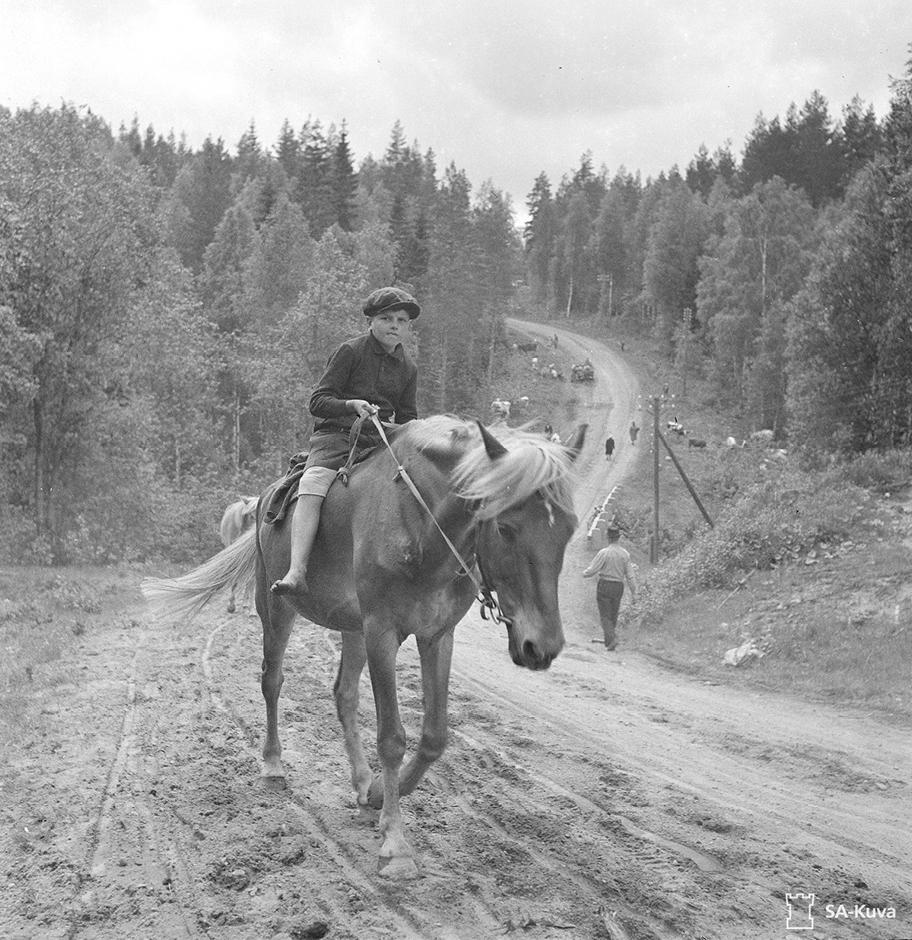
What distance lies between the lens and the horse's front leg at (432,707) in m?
5.38

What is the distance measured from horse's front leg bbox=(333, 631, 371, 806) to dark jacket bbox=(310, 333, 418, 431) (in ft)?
5.18

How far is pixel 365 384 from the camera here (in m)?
6.47

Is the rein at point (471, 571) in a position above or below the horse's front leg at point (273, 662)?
above

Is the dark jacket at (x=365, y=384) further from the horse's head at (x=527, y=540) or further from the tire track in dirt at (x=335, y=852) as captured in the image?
the tire track in dirt at (x=335, y=852)

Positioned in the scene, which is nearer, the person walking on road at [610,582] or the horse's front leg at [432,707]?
the horse's front leg at [432,707]

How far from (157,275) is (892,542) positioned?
71.6 ft

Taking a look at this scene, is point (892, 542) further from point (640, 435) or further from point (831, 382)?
point (640, 435)

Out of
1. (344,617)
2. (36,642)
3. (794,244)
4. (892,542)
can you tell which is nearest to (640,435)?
(794,244)

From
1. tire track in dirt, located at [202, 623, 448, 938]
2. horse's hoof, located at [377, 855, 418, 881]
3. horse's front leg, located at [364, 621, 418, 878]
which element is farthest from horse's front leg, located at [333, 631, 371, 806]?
horse's hoof, located at [377, 855, 418, 881]

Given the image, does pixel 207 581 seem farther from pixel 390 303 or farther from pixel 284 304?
pixel 284 304

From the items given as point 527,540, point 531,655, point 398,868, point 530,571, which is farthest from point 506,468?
point 398,868

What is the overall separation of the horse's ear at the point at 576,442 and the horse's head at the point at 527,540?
27 centimetres

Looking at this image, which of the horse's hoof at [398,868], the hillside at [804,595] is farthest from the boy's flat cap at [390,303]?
the hillside at [804,595]

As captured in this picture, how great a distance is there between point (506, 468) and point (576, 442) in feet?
2.01
